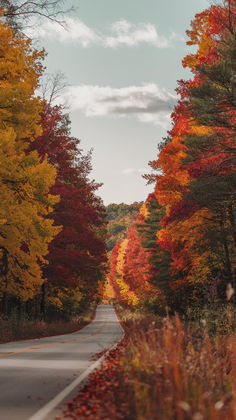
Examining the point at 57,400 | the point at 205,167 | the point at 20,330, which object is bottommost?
the point at 20,330

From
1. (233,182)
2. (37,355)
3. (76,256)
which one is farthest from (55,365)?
(76,256)

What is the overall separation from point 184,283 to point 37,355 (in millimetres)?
16745

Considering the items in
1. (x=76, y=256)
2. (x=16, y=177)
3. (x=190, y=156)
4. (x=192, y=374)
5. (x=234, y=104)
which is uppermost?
(x=234, y=104)

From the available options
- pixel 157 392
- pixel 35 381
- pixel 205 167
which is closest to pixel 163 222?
pixel 205 167

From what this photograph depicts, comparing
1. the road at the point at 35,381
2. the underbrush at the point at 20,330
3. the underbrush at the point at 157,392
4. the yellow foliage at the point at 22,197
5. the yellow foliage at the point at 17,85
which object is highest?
the yellow foliage at the point at 17,85

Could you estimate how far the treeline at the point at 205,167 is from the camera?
15562mm

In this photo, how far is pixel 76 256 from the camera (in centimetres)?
2453

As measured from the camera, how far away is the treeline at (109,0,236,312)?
51.1 ft

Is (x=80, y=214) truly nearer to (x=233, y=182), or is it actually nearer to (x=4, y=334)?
(x=4, y=334)

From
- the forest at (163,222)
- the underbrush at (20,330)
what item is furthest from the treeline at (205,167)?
the underbrush at (20,330)

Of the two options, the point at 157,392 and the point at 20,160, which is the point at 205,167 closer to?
the point at 20,160

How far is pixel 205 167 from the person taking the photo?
1902cm

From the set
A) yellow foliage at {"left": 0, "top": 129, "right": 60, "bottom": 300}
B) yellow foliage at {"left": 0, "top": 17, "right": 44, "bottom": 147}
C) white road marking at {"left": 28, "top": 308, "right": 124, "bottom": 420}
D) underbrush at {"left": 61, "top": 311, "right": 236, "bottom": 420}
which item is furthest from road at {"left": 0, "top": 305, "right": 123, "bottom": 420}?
yellow foliage at {"left": 0, "top": 17, "right": 44, "bottom": 147}

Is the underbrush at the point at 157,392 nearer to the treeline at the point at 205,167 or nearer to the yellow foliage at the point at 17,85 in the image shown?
the treeline at the point at 205,167
